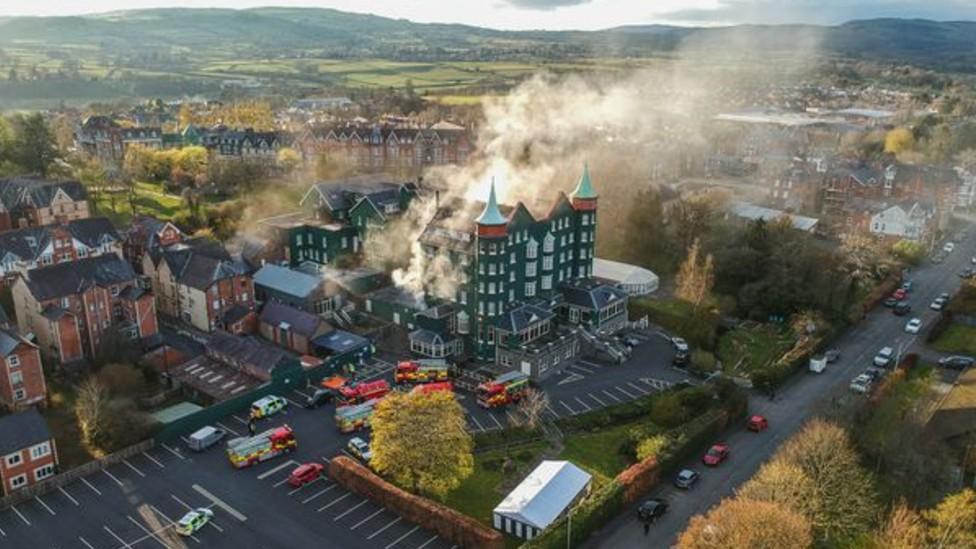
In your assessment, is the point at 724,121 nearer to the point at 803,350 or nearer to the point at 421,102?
the point at 421,102

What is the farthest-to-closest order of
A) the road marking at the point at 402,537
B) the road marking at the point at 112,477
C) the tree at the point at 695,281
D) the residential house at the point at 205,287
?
the tree at the point at 695,281 → the residential house at the point at 205,287 → the road marking at the point at 112,477 → the road marking at the point at 402,537

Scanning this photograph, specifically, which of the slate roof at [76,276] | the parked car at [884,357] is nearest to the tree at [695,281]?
the parked car at [884,357]

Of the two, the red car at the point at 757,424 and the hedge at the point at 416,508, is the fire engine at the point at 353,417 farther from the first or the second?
the red car at the point at 757,424

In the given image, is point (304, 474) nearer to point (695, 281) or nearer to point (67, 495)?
point (67, 495)

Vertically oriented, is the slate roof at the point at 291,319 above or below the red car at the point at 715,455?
above

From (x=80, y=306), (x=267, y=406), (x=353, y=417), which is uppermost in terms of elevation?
(x=80, y=306)

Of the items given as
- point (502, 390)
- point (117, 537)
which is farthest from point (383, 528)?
point (502, 390)

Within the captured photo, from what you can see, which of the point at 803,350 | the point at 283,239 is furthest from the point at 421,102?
A: the point at 803,350
